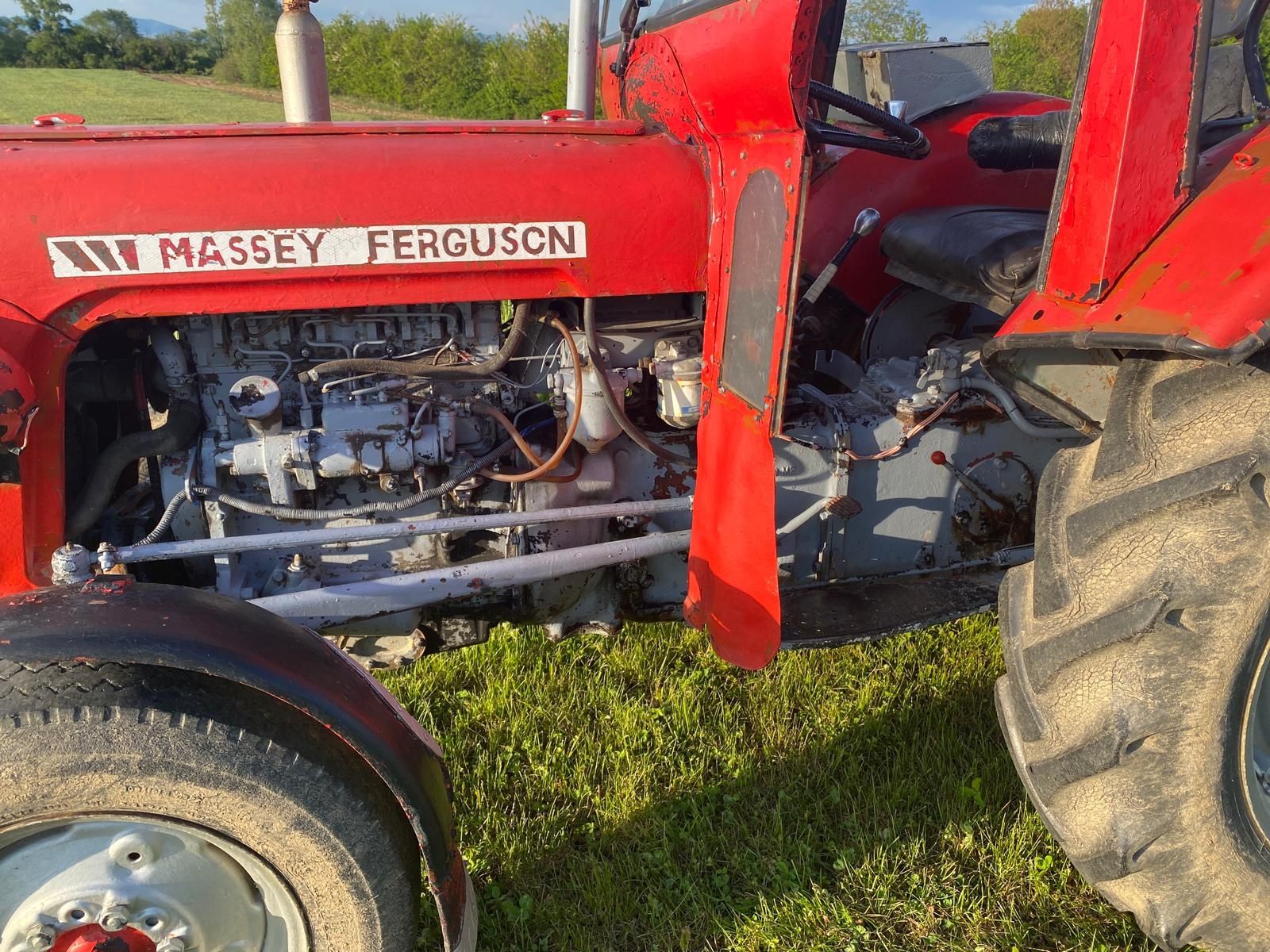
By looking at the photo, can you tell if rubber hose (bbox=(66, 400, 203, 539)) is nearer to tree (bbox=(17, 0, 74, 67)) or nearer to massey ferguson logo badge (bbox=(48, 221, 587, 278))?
massey ferguson logo badge (bbox=(48, 221, 587, 278))

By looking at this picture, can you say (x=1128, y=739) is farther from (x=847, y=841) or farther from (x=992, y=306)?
(x=992, y=306)

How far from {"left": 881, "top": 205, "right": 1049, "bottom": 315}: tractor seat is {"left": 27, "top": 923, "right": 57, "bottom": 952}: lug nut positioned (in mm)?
2013

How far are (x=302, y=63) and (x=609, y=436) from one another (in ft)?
3.47

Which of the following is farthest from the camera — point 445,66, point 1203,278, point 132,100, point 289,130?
point 445,66

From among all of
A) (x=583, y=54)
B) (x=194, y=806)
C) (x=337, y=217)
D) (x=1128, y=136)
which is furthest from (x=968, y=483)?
(x=194, y=806)

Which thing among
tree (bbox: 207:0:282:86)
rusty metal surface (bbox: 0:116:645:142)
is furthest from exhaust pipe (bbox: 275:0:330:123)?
tree (bbox: 207:0:282:86)

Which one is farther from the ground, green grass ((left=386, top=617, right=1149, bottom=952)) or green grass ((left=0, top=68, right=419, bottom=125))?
green grass ((left=0, top=68, right=419, bottom=125))

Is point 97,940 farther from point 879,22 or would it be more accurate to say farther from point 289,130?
point 879,22

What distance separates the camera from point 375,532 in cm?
188

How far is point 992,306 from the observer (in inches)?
80.7

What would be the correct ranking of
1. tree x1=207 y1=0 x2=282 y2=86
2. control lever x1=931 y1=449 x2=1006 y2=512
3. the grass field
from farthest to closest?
tree x1=207 y1=0 x2=282 y2=86, control lever x1=931 y1=449 x2=1006 y2=512, the grass field

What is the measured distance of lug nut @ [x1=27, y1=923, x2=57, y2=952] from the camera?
4.50ft

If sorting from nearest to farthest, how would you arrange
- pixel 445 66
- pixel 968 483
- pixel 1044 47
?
1. pixel 968 483
2. pixel 1044 47
3. pixel 445 66

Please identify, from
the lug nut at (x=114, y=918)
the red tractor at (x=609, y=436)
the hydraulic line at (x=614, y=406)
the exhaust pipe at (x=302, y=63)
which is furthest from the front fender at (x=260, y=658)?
the exhaust pipe at (x=302, y=63)
